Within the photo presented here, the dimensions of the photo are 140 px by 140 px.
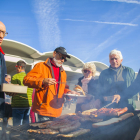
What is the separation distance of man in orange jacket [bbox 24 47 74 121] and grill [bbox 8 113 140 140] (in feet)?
1.68

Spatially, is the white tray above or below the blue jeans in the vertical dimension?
above

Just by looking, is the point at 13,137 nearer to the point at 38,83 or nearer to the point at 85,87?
the point at 38,83

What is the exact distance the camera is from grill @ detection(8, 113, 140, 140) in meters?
1.31

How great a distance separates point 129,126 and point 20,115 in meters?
2.27

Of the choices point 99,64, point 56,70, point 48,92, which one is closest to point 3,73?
point 48,92

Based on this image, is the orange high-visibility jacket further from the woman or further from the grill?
the woman

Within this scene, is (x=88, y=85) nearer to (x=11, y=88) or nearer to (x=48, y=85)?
(x=48, y=85)

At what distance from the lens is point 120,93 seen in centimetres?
260

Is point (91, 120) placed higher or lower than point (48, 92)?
lower

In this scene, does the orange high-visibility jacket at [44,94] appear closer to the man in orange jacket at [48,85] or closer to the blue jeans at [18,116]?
the man in orange jacket at [48,85]

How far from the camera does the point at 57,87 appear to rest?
7.75 feet

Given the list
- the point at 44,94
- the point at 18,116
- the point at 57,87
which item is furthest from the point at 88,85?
the point at 18,116

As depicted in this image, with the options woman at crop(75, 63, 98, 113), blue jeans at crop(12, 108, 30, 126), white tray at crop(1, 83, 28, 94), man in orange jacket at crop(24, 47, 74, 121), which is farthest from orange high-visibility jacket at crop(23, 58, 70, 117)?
woman at crop(75, 63, 98, 113)

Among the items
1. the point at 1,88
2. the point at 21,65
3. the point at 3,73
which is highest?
the point at 21,65
